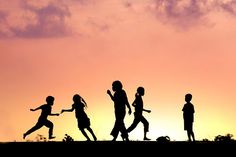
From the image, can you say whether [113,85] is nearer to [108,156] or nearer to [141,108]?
[141,108]

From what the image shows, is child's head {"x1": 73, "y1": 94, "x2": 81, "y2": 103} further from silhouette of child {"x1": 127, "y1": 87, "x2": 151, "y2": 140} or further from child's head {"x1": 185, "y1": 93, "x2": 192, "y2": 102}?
child's head {"x1": 185, "y1": 93, "x2": 192, "y2": 102}

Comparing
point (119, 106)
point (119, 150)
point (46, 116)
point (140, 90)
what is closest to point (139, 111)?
point (140, 90)

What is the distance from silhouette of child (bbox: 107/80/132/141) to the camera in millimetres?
22062

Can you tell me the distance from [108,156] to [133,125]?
28.5ft

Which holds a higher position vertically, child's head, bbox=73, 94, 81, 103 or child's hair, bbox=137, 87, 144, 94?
child's hair, bbox=137, 87, 144, 94

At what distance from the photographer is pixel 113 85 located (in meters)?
21.9

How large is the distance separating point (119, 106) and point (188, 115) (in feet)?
11.3

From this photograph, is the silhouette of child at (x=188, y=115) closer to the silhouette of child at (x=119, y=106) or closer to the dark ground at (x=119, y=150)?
the silhouette of child at (x=119, y=106)

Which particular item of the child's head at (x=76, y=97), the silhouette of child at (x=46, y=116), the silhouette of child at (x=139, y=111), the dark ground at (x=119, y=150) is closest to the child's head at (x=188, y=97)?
the silhouette of child at (x=139, y=111)

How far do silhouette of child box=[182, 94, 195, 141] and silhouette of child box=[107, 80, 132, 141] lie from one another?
2.96 metres

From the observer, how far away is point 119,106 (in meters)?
22.2

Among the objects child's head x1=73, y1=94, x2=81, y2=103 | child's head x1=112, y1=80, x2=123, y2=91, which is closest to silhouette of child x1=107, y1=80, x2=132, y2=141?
child's head x1=112, y1=80, x2=123, y2=91

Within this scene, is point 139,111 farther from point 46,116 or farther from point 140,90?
point 46,116

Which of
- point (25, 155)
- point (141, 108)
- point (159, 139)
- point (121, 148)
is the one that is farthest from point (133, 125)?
point (25, 155)
